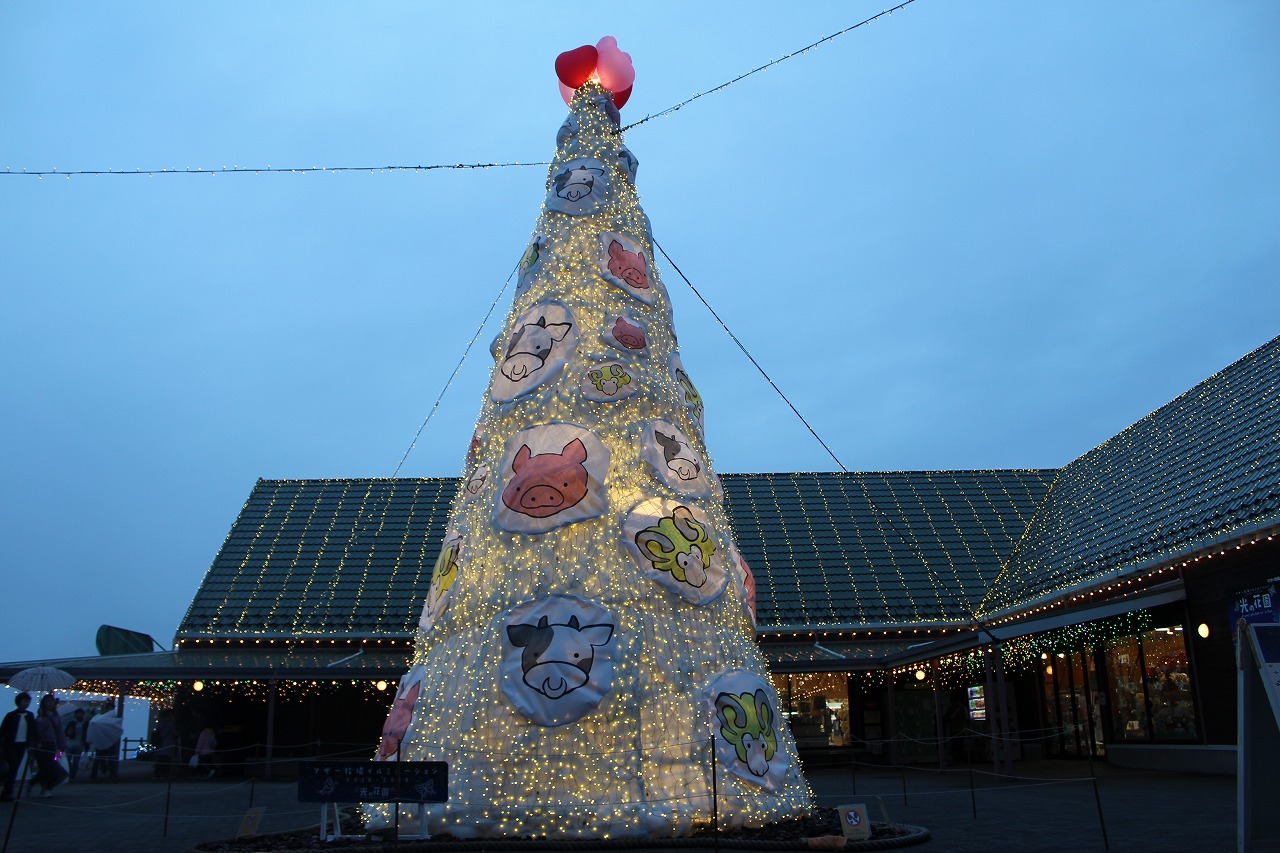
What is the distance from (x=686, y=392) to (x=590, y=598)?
2.44 metres

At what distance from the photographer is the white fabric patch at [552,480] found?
295 inches

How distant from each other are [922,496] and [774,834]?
592 inches

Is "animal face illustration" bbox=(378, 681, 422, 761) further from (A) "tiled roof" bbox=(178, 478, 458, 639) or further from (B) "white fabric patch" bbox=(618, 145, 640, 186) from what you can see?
(A) "tiled roof" bbox=(178, 478, 458, 639)

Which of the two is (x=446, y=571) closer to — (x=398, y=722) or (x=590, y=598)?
(x=398, y=722)

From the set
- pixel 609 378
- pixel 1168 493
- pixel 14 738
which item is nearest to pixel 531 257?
pixel 609 378

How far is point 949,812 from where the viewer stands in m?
9.48

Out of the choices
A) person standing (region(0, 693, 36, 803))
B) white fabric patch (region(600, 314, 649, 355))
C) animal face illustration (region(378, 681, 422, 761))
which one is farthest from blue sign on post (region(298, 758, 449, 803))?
person standing (region(0, 693, 36, 803))

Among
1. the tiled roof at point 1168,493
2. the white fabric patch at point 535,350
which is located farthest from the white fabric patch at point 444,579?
the tiled roof at point 1168,493

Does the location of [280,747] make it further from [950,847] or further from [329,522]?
[950,847]

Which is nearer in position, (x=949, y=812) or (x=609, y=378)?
(x=609, y=378)

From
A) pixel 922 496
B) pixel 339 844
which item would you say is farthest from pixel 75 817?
pixel 922 496

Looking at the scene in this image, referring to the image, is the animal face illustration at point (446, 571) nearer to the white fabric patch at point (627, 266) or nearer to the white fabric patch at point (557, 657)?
the white fabric patch at point (557, 657)

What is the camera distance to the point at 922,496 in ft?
68.1

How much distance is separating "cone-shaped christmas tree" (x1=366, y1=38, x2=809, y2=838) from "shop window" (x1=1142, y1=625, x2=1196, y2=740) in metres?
7.86
